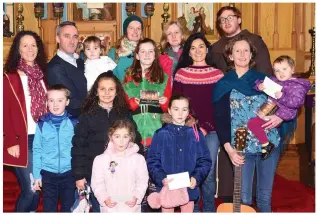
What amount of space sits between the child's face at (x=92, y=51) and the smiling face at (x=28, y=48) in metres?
0.62

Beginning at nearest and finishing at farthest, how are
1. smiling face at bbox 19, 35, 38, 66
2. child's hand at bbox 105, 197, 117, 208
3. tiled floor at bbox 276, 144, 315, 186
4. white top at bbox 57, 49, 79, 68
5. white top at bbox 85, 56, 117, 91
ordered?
child's hand at bbox 105, 197, 117, 208, smiling face at bbox 19, 35, 38, 66, white top at bbox 57, 49, 79, 68, white top at bbox 85, 56, 117, 91, tiled floor at bbox 276, 144, 315, 186

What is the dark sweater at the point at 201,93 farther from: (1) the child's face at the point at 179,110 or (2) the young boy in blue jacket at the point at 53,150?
(2) the young boy in blue jacket at the point at 53,150

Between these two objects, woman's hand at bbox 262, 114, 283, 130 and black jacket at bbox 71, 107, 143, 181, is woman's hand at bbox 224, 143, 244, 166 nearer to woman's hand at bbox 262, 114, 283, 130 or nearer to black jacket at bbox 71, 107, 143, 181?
woman's hand at bbox 262, 114, 283, 130

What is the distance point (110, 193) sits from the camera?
4.11 meters

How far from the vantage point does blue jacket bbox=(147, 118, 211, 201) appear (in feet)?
13.6

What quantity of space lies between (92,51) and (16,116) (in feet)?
3.18

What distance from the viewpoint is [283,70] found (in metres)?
4.30

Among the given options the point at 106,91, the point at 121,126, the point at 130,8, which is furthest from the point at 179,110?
the point at 130,8

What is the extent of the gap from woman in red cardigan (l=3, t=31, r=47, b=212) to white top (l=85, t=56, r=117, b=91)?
1.43 feet

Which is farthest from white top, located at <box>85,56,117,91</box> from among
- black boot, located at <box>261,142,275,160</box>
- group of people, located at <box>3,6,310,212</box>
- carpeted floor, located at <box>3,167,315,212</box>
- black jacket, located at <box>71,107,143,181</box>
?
black boot, located at <box>261,142,275,160</box>

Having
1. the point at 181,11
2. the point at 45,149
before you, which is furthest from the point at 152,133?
the point at 181,11

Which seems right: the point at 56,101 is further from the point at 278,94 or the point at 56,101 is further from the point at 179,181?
the point at 278,94

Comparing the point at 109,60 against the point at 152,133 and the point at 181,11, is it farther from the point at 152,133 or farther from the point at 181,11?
the point at 181,11

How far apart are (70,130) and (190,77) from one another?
99 centimetres
